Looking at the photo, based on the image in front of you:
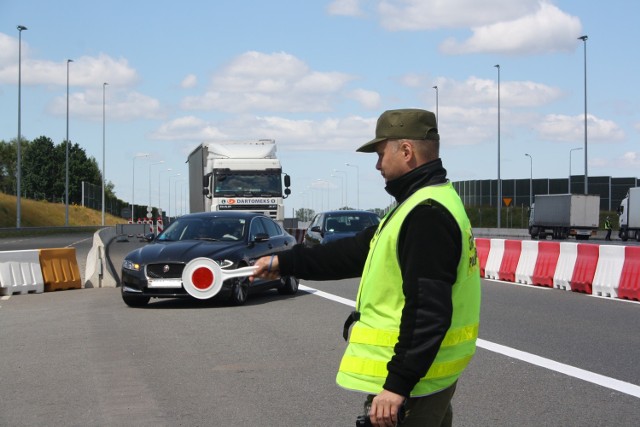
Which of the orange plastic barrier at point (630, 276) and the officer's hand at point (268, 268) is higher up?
the officer's hand at point (268, 268)

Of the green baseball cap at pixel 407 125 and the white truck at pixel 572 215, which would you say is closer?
the green baseball cap at pixel 407 125

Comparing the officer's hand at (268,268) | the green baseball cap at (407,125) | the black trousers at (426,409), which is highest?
the green baseball cap at (407,125)

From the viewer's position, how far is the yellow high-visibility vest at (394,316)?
11.5 feet

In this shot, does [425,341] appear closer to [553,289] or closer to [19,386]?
[19,386]

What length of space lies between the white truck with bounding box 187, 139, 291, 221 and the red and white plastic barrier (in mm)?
11948

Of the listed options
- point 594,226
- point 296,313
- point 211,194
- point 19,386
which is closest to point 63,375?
point 19,386

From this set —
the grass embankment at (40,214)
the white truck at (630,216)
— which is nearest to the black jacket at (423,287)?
the white truck at (630,216)

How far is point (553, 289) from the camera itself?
19.5 m

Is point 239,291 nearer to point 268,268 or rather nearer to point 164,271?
point 164,271

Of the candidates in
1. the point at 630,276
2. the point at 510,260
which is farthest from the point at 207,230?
the point at 510,260

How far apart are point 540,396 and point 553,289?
37.4 feet

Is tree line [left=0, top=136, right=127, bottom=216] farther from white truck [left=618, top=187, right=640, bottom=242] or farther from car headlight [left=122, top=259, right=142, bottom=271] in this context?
car headlight [left=122, top=259, right=142, bottom=271]

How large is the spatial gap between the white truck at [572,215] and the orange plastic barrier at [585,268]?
43.1m

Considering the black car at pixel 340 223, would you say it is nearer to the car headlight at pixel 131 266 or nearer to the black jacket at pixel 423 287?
the car headlight at pixel 131 266
